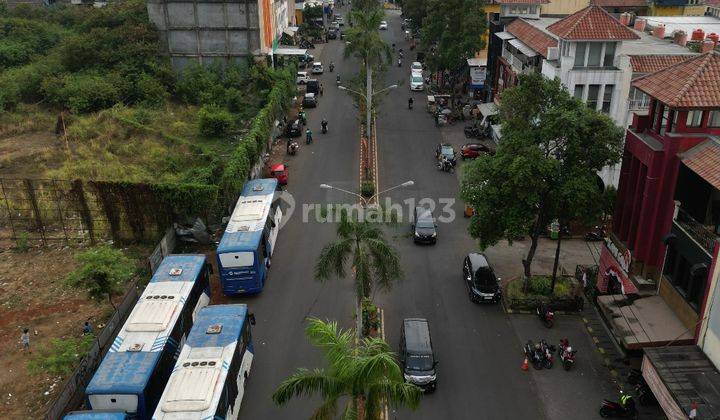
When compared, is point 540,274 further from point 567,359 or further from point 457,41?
point 457,41

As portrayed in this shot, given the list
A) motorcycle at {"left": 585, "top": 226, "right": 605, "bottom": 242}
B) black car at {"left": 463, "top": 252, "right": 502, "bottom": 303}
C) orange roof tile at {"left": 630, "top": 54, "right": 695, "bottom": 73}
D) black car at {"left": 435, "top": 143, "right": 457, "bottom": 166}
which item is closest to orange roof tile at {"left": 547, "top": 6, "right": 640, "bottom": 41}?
orange roof tile at {"left": 630, "top": 54, "right": 695, "bottom": 73}

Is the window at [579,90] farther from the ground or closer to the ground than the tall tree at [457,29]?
closer to the ground

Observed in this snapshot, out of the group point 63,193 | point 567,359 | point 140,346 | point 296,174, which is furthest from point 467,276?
point 63,193

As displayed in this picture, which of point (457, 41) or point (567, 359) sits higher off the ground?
point (457, 41)

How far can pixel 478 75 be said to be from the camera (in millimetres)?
67250

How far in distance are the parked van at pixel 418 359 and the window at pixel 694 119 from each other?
15012 mm

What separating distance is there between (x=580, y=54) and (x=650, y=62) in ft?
15.4

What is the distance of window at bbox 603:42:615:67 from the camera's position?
40.9 meters

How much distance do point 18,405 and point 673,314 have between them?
2859 cm

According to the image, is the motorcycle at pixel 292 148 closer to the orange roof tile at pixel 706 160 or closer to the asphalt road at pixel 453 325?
the asphalt road at pixel 453 325

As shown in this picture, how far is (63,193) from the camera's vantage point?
37562 mm

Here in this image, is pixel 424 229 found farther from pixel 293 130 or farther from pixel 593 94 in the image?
pixel 293 130

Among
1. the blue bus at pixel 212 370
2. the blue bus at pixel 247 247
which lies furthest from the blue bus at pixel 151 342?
the blue bus at pixel 247 247

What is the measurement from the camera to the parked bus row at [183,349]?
2128 cm
